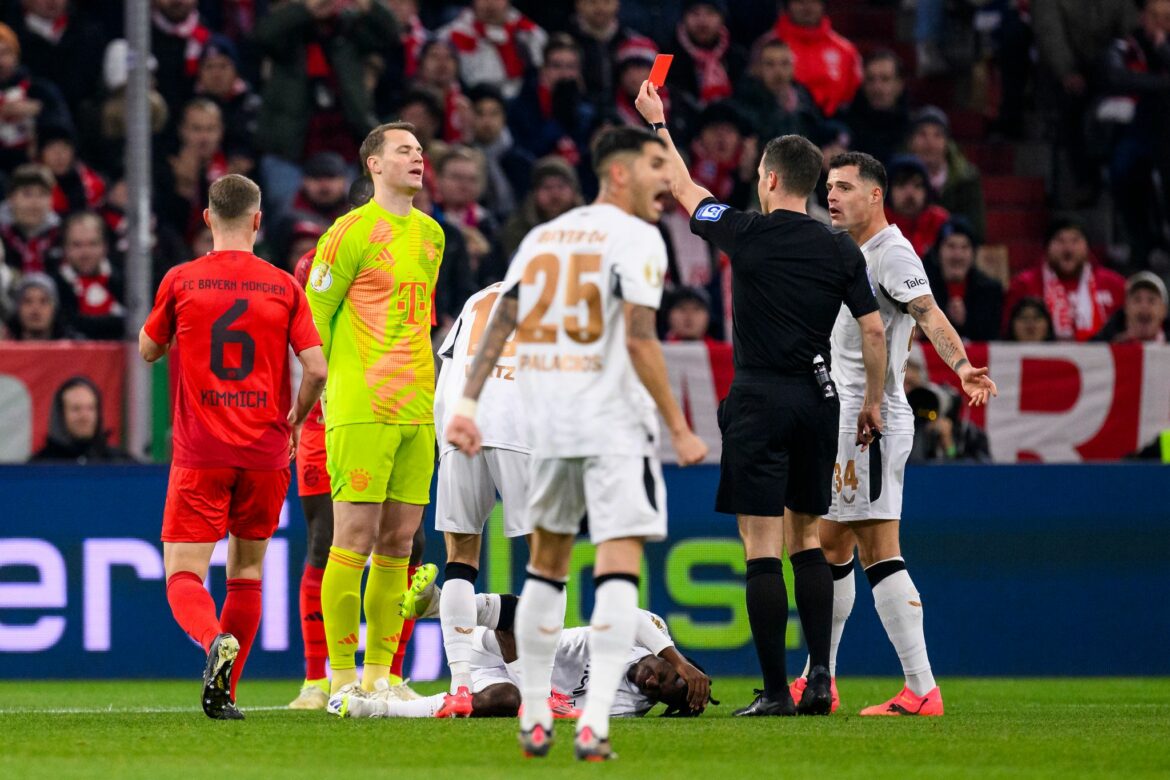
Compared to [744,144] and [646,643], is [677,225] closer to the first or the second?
[744,144]

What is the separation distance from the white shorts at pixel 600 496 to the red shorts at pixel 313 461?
2854mm

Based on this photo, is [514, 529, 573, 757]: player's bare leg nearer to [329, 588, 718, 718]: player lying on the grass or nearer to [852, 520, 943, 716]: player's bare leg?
[329, 588, 718, 718]: player lying on the grass

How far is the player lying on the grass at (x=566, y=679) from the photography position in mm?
8633

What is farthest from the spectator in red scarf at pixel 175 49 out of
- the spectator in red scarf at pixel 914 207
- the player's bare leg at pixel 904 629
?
the player's bare leg at pixel 904 629

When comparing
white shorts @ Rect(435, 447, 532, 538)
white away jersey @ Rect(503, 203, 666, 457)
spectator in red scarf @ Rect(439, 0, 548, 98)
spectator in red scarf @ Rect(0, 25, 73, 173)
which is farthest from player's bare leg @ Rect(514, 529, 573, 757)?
spectator in red scarf @ Rect(439, 0, 548, 98)

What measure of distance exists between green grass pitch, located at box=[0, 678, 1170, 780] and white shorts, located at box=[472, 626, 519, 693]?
42cm

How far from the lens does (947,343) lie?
891cm

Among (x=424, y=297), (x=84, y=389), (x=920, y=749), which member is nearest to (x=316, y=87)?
(x=84, y=389)

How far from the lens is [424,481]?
883 centimetres

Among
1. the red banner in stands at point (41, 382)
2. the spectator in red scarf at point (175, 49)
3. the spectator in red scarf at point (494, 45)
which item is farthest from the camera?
the spectator in red scarf at point (494, 45)

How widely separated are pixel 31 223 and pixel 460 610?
7356mm

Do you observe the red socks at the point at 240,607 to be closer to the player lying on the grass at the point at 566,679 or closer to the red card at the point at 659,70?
the player lying on the grass at the point at 566,679

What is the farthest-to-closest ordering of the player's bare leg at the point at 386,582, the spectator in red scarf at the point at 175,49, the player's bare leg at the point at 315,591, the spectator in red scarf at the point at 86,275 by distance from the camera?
the spectator in red scarf at the point at 175,49 → the spectator in red scarf at the point at 86,275 → the player's bare leg at the point at 315,591 → the player's bare leg at the point at 386,582

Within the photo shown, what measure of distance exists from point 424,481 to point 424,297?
826mm
